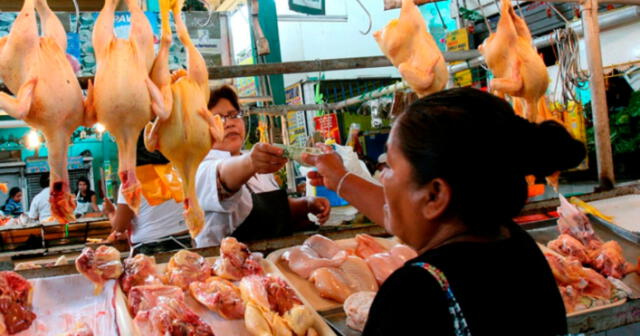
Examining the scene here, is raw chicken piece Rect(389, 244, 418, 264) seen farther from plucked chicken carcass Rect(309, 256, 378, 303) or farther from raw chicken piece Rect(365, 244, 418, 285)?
plucked chicken carcass Rect(309, 256, 378, 303)

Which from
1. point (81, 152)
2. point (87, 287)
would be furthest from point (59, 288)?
point (81, 152)

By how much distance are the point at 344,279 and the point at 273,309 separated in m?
0.44

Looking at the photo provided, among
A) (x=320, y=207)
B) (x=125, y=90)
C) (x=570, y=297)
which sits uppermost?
(x=125, y=90)

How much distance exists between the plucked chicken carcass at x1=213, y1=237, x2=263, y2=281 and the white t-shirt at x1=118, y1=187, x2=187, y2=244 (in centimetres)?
96

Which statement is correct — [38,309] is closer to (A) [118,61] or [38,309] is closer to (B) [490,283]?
(A) [118,61]

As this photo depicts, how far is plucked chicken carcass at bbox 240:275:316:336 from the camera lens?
6.23ft

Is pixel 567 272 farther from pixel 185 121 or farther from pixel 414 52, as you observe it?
pixel 185 121

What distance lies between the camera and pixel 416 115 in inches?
49.7

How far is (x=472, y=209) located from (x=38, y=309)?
168cm

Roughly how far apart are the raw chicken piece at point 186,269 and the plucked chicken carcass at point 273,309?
20cm

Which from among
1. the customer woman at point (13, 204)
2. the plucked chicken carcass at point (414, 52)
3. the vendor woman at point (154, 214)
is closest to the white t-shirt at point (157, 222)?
the vendor woman at point (154, 214)

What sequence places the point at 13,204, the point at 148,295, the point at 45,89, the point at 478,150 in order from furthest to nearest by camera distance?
the point at 13,204
the point at 148,295
the point at 45,89
the point at 478,150

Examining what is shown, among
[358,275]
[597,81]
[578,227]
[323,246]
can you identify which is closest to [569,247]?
[578,227]

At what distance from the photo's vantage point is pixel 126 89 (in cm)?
164
